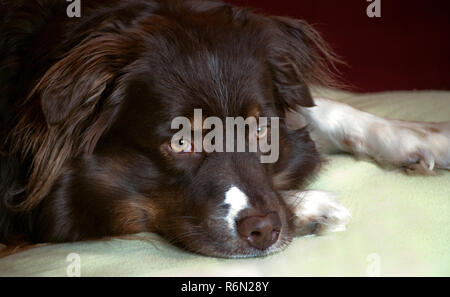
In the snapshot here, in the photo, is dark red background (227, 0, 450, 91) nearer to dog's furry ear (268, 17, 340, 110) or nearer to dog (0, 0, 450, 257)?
dog's furry ear (268, 17, 340, 110)

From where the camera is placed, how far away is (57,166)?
272cm

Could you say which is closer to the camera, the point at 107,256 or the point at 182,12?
the point at 107,256

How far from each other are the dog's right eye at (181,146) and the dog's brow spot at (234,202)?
9.1 inches

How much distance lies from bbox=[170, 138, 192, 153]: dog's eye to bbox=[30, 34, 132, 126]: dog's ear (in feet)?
1.16

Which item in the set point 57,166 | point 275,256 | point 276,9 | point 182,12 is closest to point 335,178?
point 275,256

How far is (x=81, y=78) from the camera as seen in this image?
261 centimetres

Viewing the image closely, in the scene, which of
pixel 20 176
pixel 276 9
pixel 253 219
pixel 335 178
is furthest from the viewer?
pixel 276 9

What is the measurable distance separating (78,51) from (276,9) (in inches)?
100

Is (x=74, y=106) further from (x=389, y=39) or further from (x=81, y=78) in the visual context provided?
(x=389, y=39)

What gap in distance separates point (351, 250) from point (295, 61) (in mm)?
1006

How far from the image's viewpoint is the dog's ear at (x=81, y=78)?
8.43 feet

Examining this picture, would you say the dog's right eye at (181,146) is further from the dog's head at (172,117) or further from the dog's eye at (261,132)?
the dog's eye at (261,132)

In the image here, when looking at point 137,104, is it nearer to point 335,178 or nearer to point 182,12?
point 182,12

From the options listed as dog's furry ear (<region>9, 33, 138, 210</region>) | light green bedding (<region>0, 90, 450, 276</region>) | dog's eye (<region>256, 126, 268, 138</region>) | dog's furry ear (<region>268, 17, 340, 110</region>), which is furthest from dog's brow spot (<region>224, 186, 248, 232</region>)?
dog's furry ear (<region>268, 17, 340, 110</region>)
